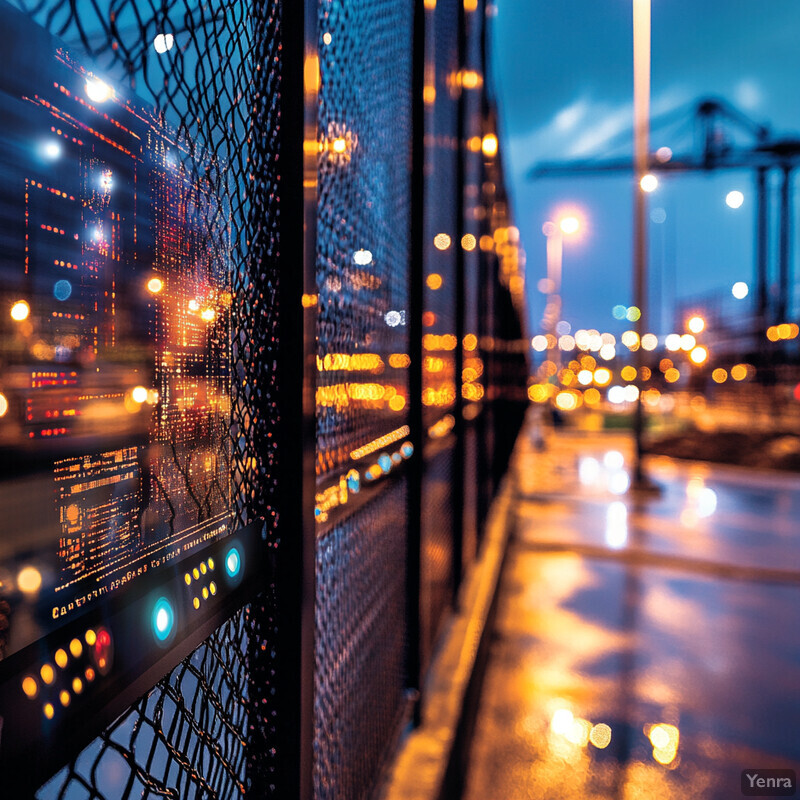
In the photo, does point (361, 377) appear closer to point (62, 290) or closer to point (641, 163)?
point (62, 290)

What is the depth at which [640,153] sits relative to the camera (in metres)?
11.2

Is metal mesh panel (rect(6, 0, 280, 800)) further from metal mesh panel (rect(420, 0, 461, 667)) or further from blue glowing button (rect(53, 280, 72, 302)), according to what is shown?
metal mesh panel (rect(420, 0, 461, 667))

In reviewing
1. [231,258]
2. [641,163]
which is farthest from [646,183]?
[231,258]

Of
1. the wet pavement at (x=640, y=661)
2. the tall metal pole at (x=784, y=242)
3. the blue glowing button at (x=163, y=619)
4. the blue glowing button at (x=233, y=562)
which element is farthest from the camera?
the tall metal pole at (x=784, y=242)

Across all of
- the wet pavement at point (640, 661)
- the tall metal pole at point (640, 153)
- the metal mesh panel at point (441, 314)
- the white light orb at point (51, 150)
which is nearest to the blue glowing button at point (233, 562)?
the white light orb at point (51, 150)

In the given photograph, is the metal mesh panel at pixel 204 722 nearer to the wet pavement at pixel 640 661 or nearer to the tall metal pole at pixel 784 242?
the wet pavement at pixel 640 661

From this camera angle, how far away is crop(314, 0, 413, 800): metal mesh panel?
1.41 metres

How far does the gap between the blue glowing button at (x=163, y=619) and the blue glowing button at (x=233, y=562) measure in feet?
0.46

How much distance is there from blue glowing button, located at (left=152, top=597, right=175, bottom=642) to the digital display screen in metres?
0.04

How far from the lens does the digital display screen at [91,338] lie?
1.72 feet

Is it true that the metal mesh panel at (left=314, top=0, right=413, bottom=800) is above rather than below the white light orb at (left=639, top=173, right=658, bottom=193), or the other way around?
below

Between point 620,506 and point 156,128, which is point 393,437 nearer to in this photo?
point 156,128

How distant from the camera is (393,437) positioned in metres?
2.13

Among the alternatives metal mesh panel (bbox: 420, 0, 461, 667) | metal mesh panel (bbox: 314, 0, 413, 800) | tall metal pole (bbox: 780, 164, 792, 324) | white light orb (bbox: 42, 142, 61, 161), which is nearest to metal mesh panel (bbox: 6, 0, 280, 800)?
white light orb (bbox: 42, 142, 61, 161)
